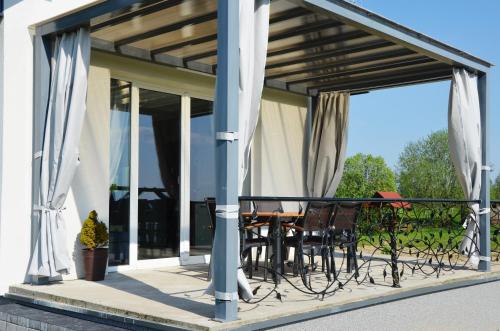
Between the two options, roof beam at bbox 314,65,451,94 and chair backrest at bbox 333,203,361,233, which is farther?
roof beam at bbox 314,65,451,94

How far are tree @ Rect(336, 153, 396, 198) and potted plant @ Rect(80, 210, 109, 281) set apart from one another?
109ft

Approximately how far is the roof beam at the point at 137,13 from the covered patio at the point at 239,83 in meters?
0.01

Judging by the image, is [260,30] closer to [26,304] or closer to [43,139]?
[43,139]

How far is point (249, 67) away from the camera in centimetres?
474

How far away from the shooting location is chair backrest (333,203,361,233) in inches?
247

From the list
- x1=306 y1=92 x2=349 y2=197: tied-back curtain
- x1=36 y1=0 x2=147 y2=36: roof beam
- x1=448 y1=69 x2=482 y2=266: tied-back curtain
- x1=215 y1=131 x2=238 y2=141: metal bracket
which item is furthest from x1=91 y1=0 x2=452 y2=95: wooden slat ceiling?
x1=215 y1=131 x2=238 y2=141: metal bracket

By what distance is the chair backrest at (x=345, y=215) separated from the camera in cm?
629

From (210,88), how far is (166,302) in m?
4.10

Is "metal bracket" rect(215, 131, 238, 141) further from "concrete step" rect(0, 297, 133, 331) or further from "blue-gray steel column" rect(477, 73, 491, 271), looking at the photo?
"blue-gray steel column" rect(477, 73, 491, 271)

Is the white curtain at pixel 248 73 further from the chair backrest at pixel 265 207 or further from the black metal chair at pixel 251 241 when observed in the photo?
the chair backrest at pixel 265 207

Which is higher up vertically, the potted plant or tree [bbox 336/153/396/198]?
tree [bbox 336/153/396/198]

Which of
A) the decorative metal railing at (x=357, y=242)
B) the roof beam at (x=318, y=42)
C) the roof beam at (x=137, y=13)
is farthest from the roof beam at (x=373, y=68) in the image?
the roof beam at (x=137, y=13)

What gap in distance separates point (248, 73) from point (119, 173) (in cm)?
315

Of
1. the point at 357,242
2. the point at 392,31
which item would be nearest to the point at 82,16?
the point at 392,31
